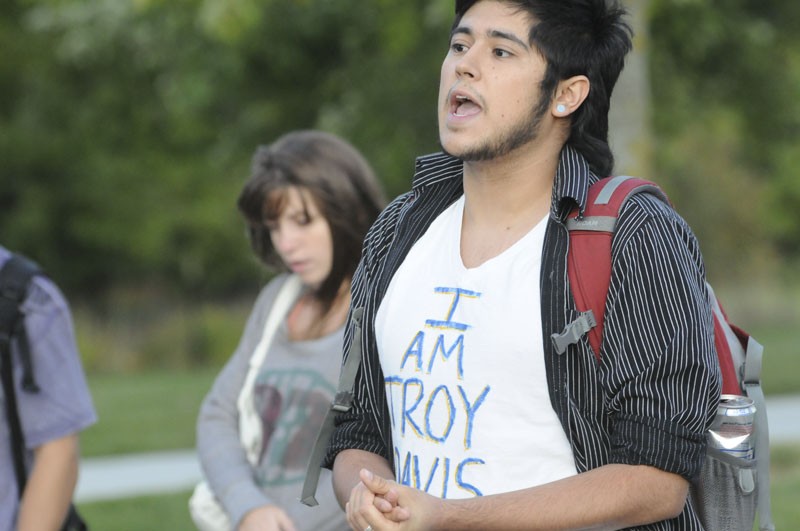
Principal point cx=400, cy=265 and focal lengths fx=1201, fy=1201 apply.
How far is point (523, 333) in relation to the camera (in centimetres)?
215

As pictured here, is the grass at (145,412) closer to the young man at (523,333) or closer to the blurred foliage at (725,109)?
the blurred foliage at (725,109)

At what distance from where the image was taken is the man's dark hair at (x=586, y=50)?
2.29m

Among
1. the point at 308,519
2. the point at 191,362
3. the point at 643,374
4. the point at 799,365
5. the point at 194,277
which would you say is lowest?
the point at 194,277

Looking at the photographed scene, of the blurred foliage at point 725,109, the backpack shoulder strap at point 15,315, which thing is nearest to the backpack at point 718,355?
the backpack shoulder strap at point 15,315

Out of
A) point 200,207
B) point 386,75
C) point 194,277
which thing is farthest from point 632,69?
point 194,277

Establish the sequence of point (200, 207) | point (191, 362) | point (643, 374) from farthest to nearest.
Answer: point (200, 207)
point (191, 362)
point (643, 374)

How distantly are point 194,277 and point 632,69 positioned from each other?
19.1 metres

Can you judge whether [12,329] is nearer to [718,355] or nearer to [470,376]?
[470,376]

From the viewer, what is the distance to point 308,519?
3.24 metres

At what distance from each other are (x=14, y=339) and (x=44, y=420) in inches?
9.0

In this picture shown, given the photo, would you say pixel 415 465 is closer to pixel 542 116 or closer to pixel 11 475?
pixel 542 116

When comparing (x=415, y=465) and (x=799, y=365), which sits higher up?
(x=415, y=465)

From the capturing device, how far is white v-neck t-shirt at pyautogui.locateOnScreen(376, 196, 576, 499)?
216cm

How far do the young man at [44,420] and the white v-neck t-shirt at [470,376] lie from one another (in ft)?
3.70
